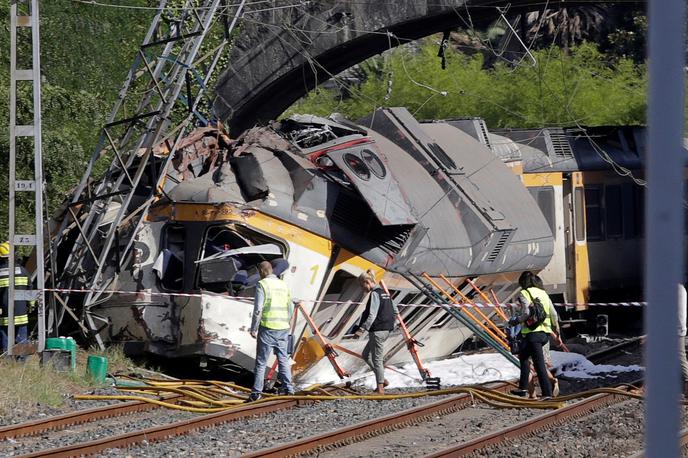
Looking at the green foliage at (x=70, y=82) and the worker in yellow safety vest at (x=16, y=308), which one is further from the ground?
the green foliage at (x=70, y=82)

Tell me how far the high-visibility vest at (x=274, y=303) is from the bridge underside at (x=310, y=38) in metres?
12.7

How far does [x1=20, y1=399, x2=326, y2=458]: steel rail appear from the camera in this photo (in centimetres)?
955

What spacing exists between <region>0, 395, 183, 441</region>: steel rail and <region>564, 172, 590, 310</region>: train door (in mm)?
9736

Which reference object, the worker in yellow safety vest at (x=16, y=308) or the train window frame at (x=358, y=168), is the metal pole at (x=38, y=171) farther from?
the train window frame at (x=358, y=168)

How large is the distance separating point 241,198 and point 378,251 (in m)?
1.98

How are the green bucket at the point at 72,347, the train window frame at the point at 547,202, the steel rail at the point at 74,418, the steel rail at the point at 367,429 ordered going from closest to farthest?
the steel rail at the point at 367,429 → the steel rail at the point at 74,418 → the green bucket at the point at 72,347 → the train window frame at the point at 547,202

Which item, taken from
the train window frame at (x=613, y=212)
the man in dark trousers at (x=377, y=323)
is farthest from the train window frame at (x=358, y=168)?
the train window frame at (x=613, y=212)

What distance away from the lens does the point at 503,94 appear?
3759 cm

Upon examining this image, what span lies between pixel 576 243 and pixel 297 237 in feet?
26.8

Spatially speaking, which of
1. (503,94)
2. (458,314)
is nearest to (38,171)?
(458,314)

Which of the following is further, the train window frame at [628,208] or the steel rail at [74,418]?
the train window frame at [628,208]

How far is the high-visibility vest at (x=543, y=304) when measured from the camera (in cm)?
1325

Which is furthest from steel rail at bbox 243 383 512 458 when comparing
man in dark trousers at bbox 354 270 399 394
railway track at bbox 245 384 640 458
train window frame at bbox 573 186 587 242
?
train window frame at bbox 573 186 587 242

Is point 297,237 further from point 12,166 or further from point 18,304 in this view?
point 18,304
